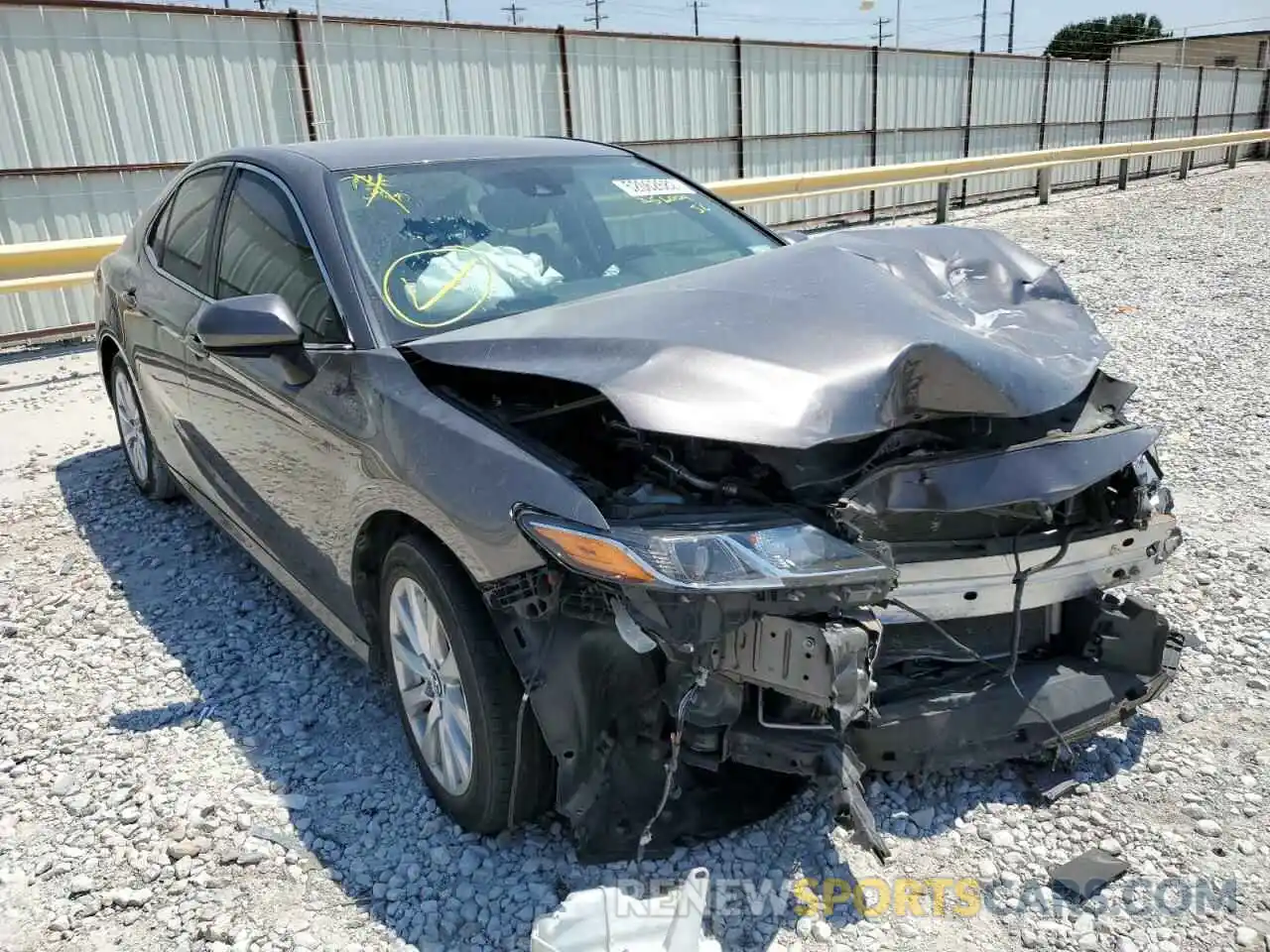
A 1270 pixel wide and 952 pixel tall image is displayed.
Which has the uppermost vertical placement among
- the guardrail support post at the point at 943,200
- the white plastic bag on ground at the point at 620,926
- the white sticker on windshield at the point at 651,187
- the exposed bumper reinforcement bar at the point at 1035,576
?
the white sticker on windshield at the point at 651,187

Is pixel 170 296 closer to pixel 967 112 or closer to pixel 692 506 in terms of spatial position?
pixel 692 506

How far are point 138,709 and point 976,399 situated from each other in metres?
2.87

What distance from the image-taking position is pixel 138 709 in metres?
3.40

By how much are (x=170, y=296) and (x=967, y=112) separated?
17.8 m

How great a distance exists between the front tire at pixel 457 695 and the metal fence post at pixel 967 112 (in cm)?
1772

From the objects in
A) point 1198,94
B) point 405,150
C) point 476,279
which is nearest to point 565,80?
point 405,150

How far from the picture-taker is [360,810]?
2828 mm

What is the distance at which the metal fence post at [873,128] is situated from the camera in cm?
1639

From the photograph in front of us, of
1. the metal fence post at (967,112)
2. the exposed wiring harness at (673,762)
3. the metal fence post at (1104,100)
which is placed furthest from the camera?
the metal fence post at (1104,100)

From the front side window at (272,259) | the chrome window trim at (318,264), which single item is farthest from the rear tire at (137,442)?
the chrome window trim at (318,264)

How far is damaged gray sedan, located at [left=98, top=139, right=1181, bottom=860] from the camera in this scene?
2195 mm

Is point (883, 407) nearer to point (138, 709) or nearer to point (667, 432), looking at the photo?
point (667, 432)

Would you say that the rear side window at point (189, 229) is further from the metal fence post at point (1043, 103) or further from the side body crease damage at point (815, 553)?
the metal fence post at point (1043, 103)

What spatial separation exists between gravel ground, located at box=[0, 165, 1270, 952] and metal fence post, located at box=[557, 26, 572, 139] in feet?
29.7
